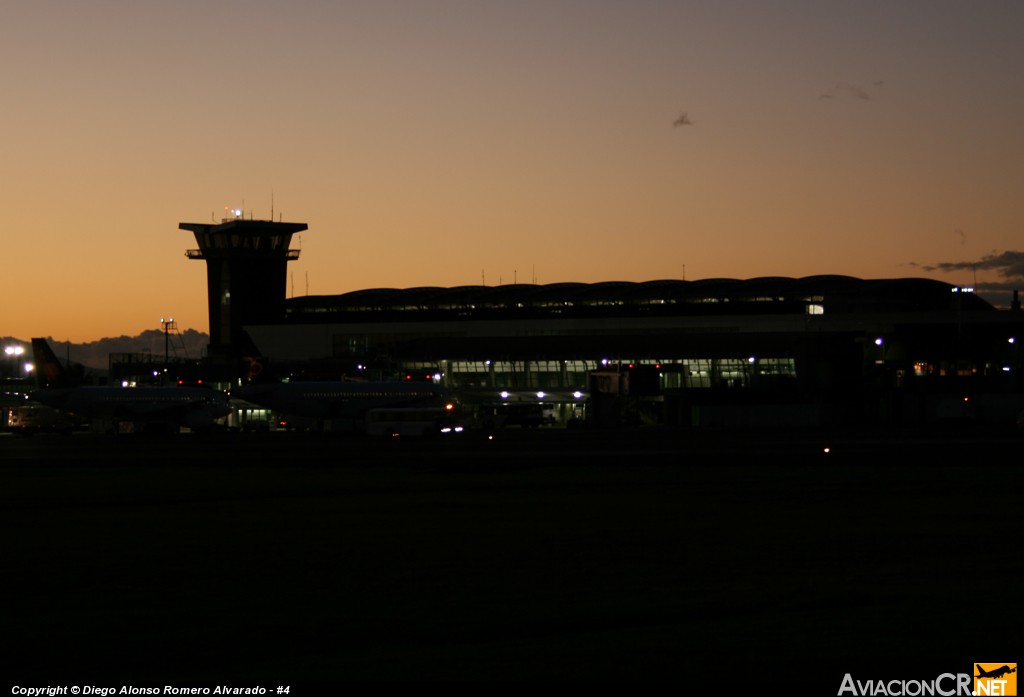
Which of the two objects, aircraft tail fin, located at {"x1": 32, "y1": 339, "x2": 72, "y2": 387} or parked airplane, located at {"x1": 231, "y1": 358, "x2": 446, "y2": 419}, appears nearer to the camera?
parked airplane, located at {"x1": 231, "y1": 358, "x2": 446, "y2": 419}

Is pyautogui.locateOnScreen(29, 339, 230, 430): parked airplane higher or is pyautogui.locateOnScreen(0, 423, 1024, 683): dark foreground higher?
pyautogui.locateOnScreen(29, 339, 230, 430): parked airplane

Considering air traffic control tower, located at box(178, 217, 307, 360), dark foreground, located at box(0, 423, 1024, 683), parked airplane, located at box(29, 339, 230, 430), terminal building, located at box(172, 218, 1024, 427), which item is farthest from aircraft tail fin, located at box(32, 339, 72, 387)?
air traffic control tower, located at box(178, 217, 307, 360)

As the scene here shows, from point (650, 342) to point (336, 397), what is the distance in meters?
55.7

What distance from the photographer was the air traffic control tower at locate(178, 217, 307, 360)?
178500mm

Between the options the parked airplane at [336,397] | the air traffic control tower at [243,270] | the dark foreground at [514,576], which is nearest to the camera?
the dark foreground at [514,576]

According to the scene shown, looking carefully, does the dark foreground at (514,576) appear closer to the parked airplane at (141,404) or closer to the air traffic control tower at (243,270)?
the parked airplane at (141,404)

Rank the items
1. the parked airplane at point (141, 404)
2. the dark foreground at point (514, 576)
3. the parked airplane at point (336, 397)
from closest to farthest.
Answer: the dark foreground at point (514, 576), the parked airplane at point (336, 397), the parked airplane at point (141, 404)

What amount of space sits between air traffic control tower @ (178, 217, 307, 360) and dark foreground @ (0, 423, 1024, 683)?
138 m

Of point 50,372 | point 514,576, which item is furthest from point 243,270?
point 514,576

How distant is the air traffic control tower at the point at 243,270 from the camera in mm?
178500

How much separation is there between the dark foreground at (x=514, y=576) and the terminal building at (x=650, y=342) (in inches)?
2291

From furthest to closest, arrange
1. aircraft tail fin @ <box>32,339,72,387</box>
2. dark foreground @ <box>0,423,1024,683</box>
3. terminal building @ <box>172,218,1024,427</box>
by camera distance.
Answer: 1. terminal building @ <box>172,218,1024,427</box>
2. aircraft tail fin @ <box>32,339,72,387</box>
3. dark foreground @ <box>0,423,1024,683</box>

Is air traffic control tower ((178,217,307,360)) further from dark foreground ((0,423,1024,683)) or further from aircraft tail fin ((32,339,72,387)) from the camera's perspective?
dark foreground ((0,423,1024,683))

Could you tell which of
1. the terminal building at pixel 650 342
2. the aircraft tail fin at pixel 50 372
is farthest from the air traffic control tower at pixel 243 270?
the aircraft tail fin at pixel 50 372
